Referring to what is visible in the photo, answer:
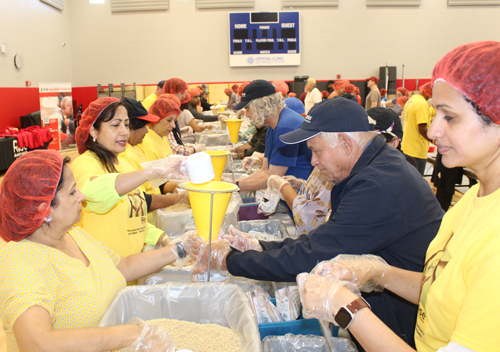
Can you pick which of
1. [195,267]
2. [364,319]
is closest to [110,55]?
[195,267]

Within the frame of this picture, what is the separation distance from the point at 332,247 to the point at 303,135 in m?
0.46

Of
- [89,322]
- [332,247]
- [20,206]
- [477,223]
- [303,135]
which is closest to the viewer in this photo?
[477,223]

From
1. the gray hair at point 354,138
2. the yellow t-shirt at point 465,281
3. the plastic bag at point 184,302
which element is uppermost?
the gray hair at point 354,138

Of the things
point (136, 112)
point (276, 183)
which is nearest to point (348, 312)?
point (276, 183)

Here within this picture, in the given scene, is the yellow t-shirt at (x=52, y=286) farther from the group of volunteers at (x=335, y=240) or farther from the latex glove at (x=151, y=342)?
the latex glove at (x=151, y=342)

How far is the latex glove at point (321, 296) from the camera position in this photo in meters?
1.01

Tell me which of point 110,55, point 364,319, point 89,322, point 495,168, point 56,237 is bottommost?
point 89,322

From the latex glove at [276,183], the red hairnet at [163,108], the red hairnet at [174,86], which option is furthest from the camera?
the red hairnet at [174,86]

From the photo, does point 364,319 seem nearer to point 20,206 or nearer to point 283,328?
point 283,328

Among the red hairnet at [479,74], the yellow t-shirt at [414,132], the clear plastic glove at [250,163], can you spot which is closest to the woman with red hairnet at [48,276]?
the red hairnet at [479,74]

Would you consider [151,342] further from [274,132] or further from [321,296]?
[274,132]

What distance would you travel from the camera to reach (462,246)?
83 centimetres

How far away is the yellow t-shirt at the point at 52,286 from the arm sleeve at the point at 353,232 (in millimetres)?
629

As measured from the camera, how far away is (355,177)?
1.38 meters
